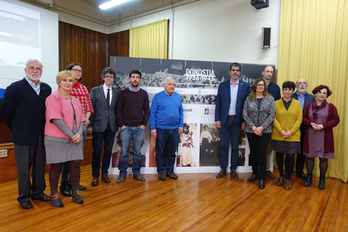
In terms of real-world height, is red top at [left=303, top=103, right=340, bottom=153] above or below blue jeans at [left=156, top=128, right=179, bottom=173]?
above

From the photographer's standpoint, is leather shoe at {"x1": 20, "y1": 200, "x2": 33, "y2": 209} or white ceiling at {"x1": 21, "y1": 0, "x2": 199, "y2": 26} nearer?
leather shoe at {"x1": 20, "y1": 200, "x2": 33, "y2": 209}

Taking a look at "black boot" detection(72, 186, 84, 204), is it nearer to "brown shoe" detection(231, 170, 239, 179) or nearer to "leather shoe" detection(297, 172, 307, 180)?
"brown shoe" detection(231, 170, 239, 179)

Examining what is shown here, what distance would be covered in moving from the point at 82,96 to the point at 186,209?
183 centimetres

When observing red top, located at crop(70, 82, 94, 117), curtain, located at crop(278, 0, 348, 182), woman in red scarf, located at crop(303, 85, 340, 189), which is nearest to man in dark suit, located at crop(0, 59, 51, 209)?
red top, located at crop(70, 82, 94, 117)

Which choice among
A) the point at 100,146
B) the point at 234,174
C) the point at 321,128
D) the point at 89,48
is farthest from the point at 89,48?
the point at 321,128

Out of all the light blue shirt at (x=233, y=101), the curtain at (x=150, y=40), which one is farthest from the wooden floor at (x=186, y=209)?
the curtain at (x=150, y=40)

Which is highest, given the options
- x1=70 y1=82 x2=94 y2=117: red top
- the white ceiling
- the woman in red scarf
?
the white ceiling

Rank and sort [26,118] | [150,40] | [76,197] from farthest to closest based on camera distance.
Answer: [150,40]
[76,197]
[26,118]

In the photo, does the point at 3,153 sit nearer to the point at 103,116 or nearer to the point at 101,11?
the point at 103,116

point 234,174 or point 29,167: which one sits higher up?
point 29,167

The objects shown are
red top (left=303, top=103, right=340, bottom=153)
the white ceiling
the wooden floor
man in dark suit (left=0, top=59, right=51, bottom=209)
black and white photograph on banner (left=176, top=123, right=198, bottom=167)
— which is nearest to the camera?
the wooden floor

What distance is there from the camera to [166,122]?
3404mm

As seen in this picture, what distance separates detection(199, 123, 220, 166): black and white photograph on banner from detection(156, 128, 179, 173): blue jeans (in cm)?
54

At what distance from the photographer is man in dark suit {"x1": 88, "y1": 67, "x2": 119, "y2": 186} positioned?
124 inches
